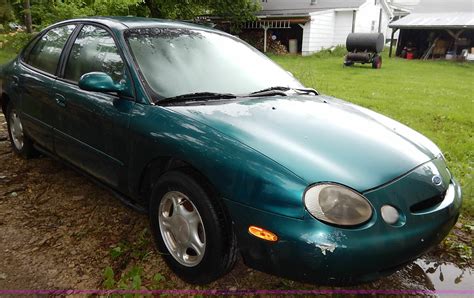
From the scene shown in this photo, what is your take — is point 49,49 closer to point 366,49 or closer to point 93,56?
point 93,56

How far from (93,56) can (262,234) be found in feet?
6.87

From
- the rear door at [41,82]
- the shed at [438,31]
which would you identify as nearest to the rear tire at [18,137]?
the rear door at [41,82]

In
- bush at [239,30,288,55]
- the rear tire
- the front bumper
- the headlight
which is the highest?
the headlight

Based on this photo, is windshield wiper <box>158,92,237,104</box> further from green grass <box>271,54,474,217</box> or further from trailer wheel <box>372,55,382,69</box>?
trailer wheel <box>372,55,382,69</box>

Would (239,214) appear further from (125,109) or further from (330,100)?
(330,100)

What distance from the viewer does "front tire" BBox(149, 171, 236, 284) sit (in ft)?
7.16

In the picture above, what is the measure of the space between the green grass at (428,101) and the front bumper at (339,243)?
1976 millimetres

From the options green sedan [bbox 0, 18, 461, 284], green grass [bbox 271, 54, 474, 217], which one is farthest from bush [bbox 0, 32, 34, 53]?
green sedan [bbox 0, 18, 461, 284]

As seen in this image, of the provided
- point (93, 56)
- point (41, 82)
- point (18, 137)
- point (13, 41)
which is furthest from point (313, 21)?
point (93, 56)

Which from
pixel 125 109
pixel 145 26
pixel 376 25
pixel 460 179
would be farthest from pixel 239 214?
pixel 376 25

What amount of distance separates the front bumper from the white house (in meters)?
23.7

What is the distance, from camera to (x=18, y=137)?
14.6ft

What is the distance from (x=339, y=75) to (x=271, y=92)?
40.9 ft

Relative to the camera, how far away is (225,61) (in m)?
3.16
